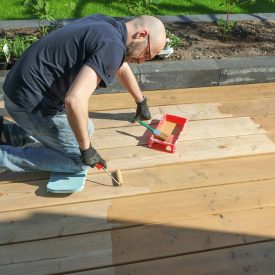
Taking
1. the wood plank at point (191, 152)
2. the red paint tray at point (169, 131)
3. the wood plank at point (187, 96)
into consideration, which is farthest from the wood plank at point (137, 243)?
the wood plank at point (187, 96)

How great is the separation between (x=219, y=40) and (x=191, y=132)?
165cm

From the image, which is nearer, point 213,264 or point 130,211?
point 213,264

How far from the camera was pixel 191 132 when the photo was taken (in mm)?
3139

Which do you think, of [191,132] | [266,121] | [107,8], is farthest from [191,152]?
[107,8]

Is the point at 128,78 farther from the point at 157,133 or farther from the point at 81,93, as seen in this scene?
the point at 81,93

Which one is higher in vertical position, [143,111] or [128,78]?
[128,78]

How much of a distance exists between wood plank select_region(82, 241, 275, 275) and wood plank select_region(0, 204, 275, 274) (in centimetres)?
4

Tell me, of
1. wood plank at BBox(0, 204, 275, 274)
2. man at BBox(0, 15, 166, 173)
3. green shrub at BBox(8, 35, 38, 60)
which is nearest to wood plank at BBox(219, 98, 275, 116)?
wood plank at BBox(0, 204, 275, 274)

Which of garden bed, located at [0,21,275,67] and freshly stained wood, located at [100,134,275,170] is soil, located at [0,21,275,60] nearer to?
garden bed, located at [0,21,275,67]

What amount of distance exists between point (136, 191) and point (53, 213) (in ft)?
1.83

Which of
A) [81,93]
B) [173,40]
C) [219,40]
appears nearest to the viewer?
[81,93]

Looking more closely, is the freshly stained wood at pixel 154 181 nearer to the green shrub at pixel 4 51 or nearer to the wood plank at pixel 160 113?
the wood plank at pixel 160 113

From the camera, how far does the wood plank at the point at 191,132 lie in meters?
3.00

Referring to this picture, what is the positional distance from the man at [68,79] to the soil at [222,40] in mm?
1806
